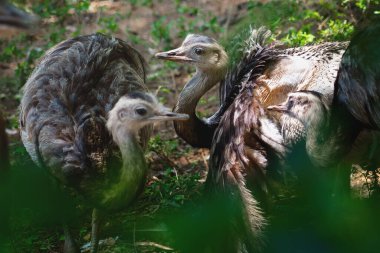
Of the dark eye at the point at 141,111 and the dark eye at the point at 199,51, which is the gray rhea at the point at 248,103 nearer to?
the dark eye at the point at 199,51

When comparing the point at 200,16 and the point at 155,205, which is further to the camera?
the point at 200,16

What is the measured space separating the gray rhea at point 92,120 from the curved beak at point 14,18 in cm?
77

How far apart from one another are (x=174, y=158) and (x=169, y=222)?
4.38 m

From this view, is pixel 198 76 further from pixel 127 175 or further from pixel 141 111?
pixel 127 175

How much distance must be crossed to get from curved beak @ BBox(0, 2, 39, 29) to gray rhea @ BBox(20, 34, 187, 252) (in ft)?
2.53

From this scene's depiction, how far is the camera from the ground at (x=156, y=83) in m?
1.77

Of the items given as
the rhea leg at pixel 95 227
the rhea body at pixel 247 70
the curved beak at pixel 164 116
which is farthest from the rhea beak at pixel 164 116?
the rhea body at pixel 247 70

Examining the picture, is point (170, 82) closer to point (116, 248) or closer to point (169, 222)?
point (116, 248)

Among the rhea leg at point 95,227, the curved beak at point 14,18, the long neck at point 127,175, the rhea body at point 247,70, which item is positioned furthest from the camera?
the rhea body at point 247,70

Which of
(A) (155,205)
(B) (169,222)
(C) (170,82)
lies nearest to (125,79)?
(A) (155,205)

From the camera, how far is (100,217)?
4.04 m

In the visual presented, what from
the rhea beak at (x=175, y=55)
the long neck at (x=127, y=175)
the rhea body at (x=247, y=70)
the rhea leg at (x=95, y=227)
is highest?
the rhea beak at (x=175, y=55)

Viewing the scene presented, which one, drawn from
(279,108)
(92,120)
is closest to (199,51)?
(279,108)

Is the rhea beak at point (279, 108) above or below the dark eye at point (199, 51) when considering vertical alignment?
below
